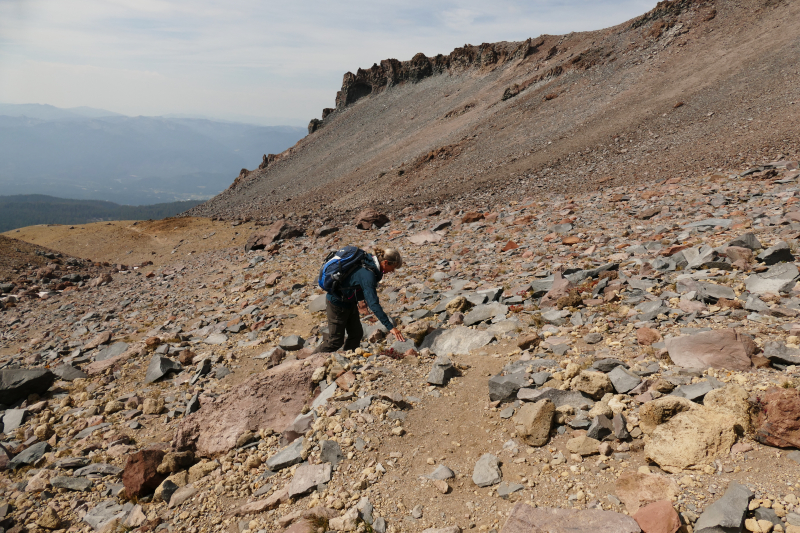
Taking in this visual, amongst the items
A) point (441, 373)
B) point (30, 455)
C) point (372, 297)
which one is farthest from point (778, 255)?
point (30, 455)

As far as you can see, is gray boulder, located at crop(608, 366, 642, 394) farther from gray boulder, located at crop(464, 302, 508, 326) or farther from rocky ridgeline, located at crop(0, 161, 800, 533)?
gray boulder, located at crop(464, 302, 508, 326)

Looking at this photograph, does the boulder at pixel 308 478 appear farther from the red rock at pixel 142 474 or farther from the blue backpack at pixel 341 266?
the blue backpack at pixel 341 266

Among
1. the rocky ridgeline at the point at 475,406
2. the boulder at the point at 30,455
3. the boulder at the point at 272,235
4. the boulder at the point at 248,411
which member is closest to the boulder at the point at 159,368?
the rocky ridgeline at the point at 475,406

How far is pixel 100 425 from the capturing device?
7.41 meters

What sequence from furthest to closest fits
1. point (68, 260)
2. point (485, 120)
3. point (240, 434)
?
point (485, 120), point (68, 260), point (240, 434)

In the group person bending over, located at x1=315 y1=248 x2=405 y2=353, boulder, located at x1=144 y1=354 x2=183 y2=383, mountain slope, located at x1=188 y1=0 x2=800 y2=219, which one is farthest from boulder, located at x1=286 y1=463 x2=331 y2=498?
mountain slope, located at x1=188 y1=0 x2=800 y2=219

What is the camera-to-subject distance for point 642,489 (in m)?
3.60

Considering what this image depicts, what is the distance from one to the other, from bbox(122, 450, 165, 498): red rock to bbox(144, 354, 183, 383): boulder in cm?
348

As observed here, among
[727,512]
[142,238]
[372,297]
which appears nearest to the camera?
[727,512]

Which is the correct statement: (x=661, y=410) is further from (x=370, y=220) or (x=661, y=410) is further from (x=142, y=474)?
(x=370, y=220)

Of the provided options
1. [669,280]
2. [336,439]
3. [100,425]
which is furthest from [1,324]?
[669,280]

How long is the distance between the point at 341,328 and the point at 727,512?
5.69m

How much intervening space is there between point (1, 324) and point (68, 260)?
11883 mm

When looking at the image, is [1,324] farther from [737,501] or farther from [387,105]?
[387,105]
